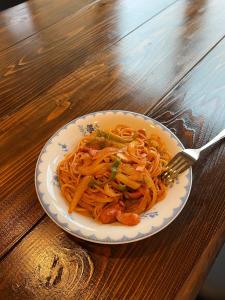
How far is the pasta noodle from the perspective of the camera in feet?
2.17

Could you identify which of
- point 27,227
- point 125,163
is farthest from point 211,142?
point 27,227

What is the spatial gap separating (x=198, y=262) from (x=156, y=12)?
125 cm

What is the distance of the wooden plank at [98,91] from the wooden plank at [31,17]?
0.38m

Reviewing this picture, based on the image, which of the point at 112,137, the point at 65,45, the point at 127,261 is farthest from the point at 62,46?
the point at 127,261

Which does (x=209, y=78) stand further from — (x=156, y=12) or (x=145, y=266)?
(x=145, y=266)

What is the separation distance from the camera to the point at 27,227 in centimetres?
66

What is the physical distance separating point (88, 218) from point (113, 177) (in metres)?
0.11

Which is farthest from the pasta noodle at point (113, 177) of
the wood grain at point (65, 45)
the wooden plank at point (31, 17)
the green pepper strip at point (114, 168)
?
the wooden plank at point (31, 17)

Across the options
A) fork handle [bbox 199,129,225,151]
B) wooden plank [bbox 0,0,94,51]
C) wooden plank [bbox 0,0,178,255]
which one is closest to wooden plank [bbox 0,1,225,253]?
wooden plank [bbox 0,0,178,255]

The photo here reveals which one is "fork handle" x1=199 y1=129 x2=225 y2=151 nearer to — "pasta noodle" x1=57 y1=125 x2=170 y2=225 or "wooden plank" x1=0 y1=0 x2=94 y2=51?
"pasta noodle" x1=57 y1=125 x2=170 y2=225

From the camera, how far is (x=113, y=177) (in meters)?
0.69

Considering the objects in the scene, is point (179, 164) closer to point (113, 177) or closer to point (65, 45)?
point (113, 177)

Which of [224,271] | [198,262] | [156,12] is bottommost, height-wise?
[224,271]

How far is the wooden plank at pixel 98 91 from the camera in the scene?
773mm
